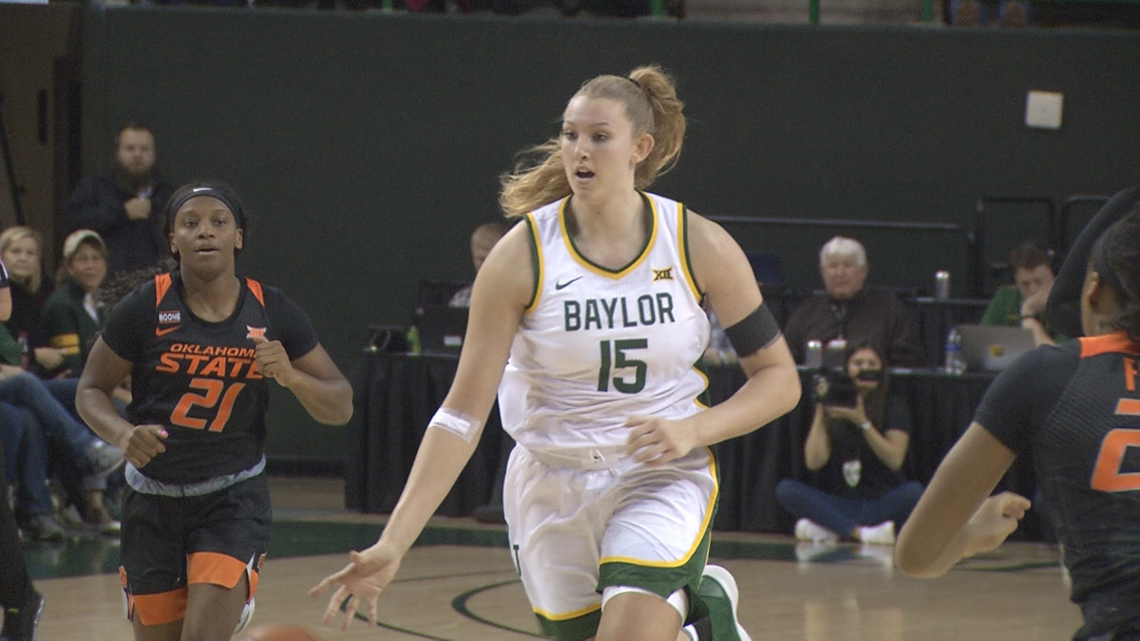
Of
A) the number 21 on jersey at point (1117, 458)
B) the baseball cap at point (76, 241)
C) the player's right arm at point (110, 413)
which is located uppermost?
the number 21 on jersey at point (1117, 458)

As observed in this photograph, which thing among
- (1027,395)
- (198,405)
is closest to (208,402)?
(198,405)

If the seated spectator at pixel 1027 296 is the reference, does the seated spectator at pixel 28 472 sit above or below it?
below

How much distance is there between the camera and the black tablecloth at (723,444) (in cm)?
886

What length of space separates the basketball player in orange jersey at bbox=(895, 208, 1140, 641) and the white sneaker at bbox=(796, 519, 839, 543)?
6.28m

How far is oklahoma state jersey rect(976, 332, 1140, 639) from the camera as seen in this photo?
2395 mm

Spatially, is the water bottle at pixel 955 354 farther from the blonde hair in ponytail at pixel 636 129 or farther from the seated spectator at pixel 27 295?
the blonde hair in ponytail at pixel 636 129

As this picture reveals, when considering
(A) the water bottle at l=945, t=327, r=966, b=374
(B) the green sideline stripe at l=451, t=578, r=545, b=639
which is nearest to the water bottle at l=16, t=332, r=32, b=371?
(B) the green sideline stripe at l=451, t=578, r=545, b=639

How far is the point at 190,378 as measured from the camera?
4.34 meters

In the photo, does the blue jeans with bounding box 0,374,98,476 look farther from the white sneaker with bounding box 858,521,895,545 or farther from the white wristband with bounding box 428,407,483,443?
the white wristband with bounding box 428,407,483,443

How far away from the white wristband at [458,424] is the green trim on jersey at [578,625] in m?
0.55

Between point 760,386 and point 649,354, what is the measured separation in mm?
279

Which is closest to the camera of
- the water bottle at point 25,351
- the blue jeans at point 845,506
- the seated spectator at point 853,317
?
the blue jeans at point 845,506

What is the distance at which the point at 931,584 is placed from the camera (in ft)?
24.5

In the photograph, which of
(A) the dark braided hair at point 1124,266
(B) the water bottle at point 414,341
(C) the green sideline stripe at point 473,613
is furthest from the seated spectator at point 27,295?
(A) the dark braided hair at point 1124,266
